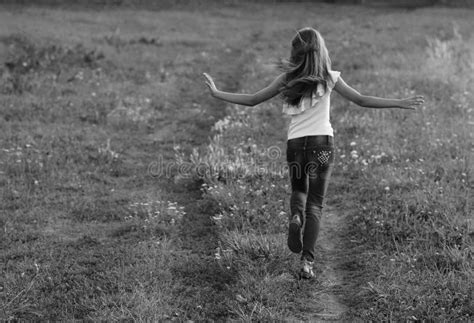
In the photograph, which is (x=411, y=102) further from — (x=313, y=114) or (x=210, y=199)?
(x=210, y=199)

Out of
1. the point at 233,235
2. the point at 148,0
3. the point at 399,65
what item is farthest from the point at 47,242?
the point at 148,0

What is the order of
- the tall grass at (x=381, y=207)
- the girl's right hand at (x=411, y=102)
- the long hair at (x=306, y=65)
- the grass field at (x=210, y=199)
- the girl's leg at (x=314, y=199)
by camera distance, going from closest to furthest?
the tall grass at (x=381, y=207) < the grass field at (x=210, y=199) < the long hair at (x=306, y=65) < the girl's leg at (x=314, y=199) < the girl's right hand at (x=411, y=102)

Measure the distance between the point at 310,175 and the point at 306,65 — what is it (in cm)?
115

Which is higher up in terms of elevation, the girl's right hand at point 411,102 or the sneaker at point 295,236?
the girl's right hand at point 411,102

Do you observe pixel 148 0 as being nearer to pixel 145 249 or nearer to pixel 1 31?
pixel 1 31

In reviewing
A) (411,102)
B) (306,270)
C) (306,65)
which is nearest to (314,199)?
(306,270)

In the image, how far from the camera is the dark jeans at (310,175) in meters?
5.60

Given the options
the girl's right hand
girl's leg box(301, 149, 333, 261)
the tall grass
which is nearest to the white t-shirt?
girl's leg box(301, 149, 333, 261)

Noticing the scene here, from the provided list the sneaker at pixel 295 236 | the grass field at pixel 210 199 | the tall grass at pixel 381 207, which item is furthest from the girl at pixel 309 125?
the tall grass at pixel 381 207

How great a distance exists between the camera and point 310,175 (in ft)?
18.6

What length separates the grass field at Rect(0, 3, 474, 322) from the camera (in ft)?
17.5

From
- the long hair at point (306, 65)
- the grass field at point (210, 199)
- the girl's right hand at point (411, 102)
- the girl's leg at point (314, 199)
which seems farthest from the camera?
the girl's right hand at point (411, 102)

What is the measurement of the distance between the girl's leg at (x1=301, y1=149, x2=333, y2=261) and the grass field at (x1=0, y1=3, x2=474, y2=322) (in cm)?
41

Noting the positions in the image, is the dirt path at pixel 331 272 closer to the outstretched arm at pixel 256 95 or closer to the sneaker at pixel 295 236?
the sneaker at pixel 295 236
